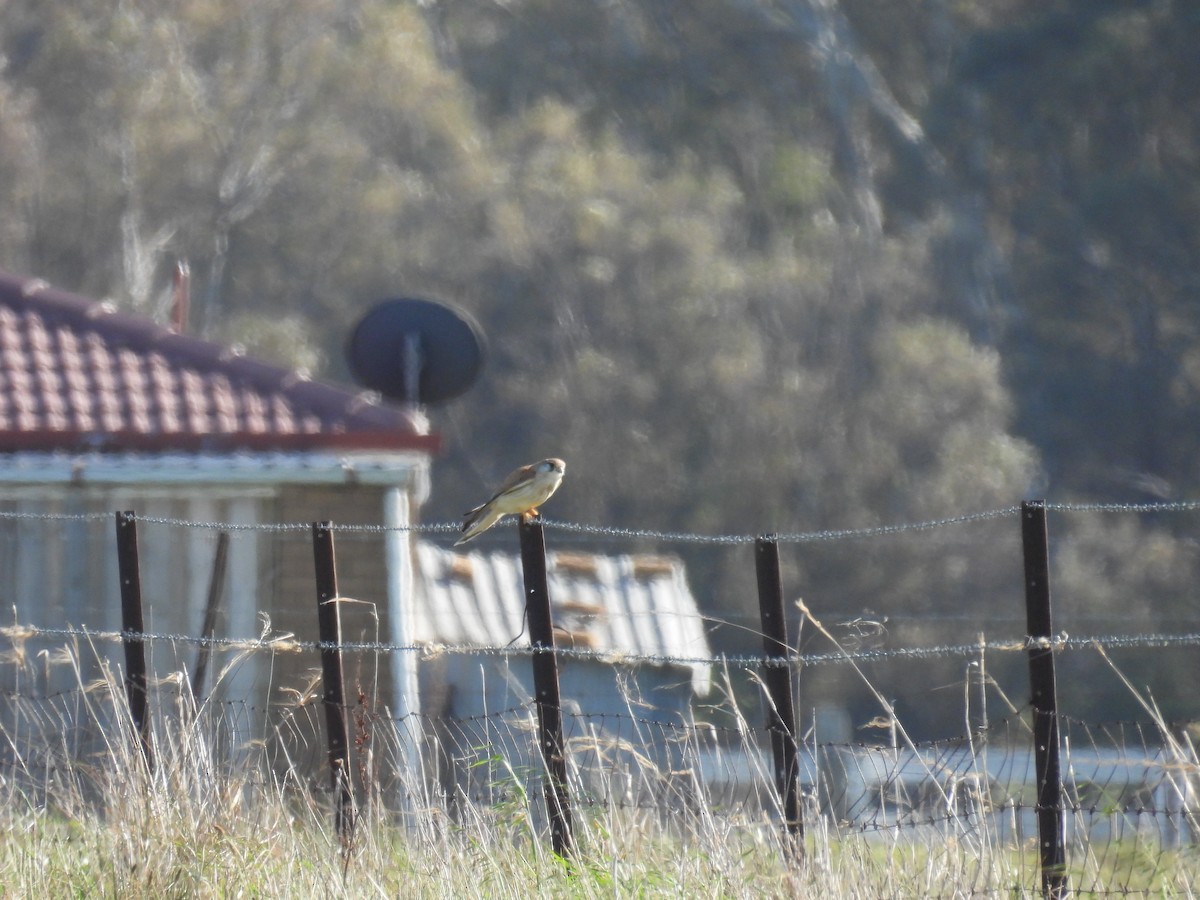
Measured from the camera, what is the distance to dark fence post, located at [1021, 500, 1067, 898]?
A: 16.4ft

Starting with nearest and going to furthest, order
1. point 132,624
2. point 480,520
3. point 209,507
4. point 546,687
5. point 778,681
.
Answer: point 778,681
point 546,687
point 132,624
point 480,520
point 209,507

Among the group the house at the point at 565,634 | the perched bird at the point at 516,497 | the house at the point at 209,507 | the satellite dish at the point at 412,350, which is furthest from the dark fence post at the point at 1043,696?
the satellite dish at the point at 412,350

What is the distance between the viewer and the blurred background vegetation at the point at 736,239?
1028 inches

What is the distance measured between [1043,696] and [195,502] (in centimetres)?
592

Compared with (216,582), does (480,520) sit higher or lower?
higher

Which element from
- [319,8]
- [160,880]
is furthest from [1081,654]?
[160,880]

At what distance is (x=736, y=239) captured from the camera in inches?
1099

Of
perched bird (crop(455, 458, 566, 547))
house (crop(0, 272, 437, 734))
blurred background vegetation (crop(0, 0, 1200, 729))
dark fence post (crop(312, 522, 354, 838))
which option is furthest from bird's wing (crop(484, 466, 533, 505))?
blurred background vegetation (crop(0, 0, 1200, 729))

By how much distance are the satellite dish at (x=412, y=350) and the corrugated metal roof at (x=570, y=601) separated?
1.10 metres

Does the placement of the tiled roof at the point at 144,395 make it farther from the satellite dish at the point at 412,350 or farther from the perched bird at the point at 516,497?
the perched bird at the point at 516,497

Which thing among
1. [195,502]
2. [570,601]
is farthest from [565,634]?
[195,502]

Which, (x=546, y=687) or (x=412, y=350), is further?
(x=412, y=350)

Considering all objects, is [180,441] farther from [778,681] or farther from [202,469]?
[778,681]

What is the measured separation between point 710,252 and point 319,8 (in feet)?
23.8
